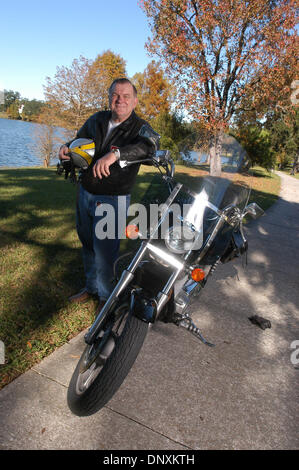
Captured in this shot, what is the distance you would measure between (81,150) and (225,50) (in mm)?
13271

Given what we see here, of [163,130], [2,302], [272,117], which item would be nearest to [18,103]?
[163,130]

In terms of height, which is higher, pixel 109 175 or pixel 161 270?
pixel 109 175

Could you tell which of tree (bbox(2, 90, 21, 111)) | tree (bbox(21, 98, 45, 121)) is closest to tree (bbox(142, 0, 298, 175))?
tree (bbox(21, 98, 45, 121))

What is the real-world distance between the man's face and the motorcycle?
563mm

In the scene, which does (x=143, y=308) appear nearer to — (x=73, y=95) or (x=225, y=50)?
(x=225, y=50)

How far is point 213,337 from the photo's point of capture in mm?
3008

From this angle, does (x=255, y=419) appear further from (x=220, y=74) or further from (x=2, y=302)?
(x=220, y=74)

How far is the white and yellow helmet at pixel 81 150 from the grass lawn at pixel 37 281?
0.66m

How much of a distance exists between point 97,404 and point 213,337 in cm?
144

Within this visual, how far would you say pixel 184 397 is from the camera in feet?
7.38

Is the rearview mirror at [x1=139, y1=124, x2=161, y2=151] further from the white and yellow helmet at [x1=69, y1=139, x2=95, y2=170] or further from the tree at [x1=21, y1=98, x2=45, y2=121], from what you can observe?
the tree at [x1=21, y1=98, x2=45, y2=121]

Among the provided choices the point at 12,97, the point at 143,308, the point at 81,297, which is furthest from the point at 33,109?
the point at 143,308

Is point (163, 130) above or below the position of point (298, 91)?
below

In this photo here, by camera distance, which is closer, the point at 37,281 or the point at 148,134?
the point at 148,134
